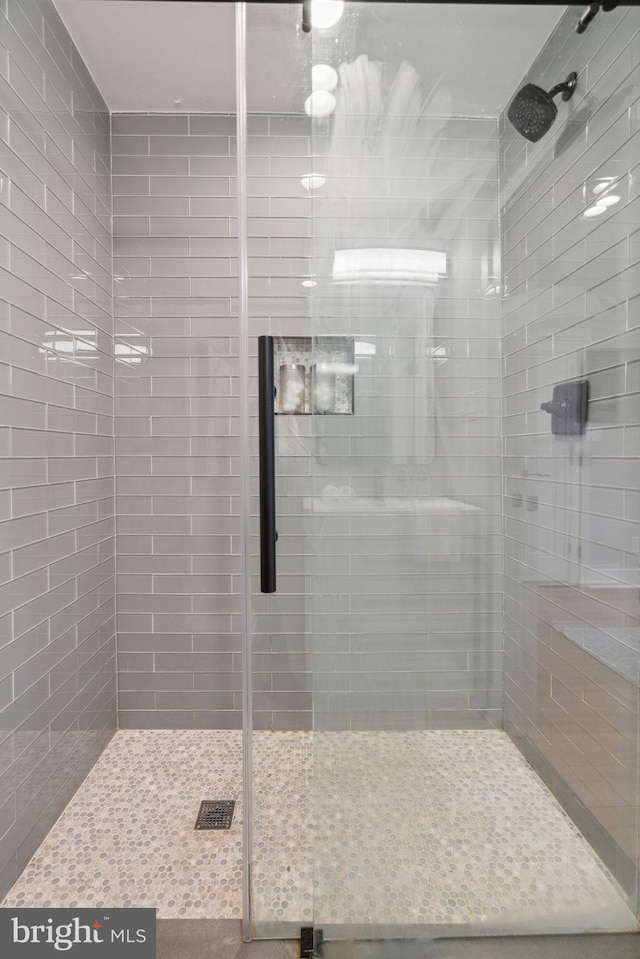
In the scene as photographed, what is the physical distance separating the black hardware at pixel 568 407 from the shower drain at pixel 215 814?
1.51 metres

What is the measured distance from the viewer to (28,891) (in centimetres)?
128

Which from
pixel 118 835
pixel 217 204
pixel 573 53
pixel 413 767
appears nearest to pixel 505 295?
pixel 573 53

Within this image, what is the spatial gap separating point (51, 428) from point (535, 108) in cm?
157

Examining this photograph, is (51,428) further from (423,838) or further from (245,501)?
(423,838)

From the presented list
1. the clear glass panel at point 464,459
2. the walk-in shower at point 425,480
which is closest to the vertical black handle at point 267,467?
the walk-in shower at point 425,480

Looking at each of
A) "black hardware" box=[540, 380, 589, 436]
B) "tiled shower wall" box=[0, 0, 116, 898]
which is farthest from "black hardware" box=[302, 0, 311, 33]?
"black hardware" box=[540, 380, 589, 436]

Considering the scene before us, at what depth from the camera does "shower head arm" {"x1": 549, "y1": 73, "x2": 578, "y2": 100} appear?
102cm

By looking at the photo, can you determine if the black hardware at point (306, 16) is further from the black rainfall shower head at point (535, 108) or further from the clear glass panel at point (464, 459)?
the black rainfall shower head at point (535, 108)

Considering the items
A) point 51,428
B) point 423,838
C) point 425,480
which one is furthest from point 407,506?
point 51,428

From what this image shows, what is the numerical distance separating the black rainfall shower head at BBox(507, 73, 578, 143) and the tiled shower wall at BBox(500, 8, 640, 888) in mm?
21

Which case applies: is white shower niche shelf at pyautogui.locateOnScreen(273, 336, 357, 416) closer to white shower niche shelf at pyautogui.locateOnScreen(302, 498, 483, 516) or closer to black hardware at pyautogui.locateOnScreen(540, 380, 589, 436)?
white shower niche shelf at pyautogui.locateOnScreen(302, 498, 483, 516)

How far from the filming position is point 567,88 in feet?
3.37

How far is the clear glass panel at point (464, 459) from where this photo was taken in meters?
1.00

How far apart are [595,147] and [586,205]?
115 millimetres
